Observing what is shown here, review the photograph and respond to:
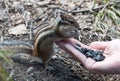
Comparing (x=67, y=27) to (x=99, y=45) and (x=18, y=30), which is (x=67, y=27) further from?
(x=18, y=30)

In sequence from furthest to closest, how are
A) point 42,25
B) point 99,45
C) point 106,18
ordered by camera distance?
point 106,18, point 42,25, point 99,45

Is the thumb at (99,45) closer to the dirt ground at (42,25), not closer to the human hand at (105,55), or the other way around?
the human hand at (105,55)

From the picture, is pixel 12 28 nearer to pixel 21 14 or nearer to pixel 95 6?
pixel 21 14

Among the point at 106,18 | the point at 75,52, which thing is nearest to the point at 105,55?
the point at 75,52

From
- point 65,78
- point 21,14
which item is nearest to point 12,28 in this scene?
point 21,14

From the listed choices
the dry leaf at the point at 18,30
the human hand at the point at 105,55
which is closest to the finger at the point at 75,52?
the human hand at the point at 105,55

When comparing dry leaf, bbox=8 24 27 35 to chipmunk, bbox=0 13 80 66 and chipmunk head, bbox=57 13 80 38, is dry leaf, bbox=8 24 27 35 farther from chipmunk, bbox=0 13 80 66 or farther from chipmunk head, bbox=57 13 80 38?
chipmunk head, bbox=57 13 80 38
